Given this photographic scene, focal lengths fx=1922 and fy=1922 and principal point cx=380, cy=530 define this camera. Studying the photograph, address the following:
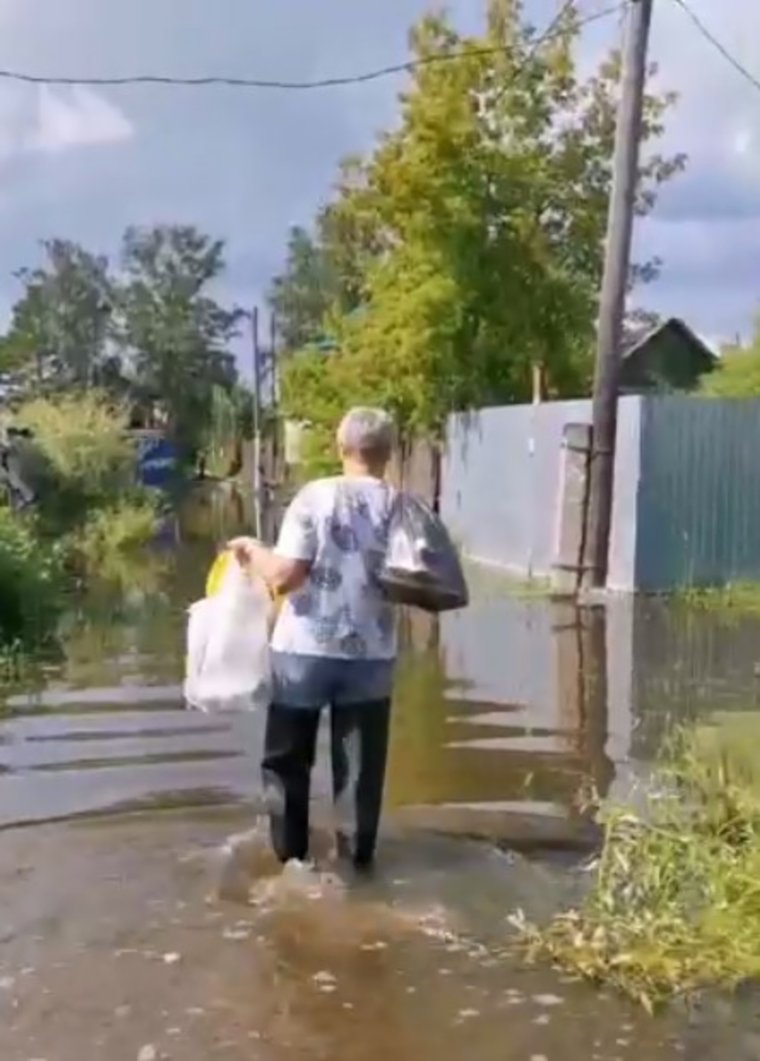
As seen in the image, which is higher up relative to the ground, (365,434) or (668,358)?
(668,358)

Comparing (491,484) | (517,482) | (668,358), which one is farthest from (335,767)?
(668,358)

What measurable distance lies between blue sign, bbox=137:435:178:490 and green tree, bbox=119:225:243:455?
14.8 meters

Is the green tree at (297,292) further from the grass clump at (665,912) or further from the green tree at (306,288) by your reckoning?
the grass clump at (665,912)

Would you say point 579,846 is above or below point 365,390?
below

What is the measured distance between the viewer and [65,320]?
3455 inches

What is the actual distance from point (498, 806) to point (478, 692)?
11.7 ft

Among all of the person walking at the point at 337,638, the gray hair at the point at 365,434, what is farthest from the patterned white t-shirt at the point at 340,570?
the gray hair at the point at 365,434

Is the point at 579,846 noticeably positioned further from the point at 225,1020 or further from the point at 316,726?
the point at 225,1020

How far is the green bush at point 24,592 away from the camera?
16781 mm

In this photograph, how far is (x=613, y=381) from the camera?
1697 cm

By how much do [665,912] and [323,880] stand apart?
1455 mm

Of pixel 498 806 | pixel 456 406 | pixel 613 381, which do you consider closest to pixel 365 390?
pixel 456 406

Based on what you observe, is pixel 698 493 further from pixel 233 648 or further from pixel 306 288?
pixel 306 288

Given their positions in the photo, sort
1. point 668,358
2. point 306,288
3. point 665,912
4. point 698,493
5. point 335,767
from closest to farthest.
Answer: point 665,912 < point 335,767 < point 698,493 < point 668,358 < point 306,288
